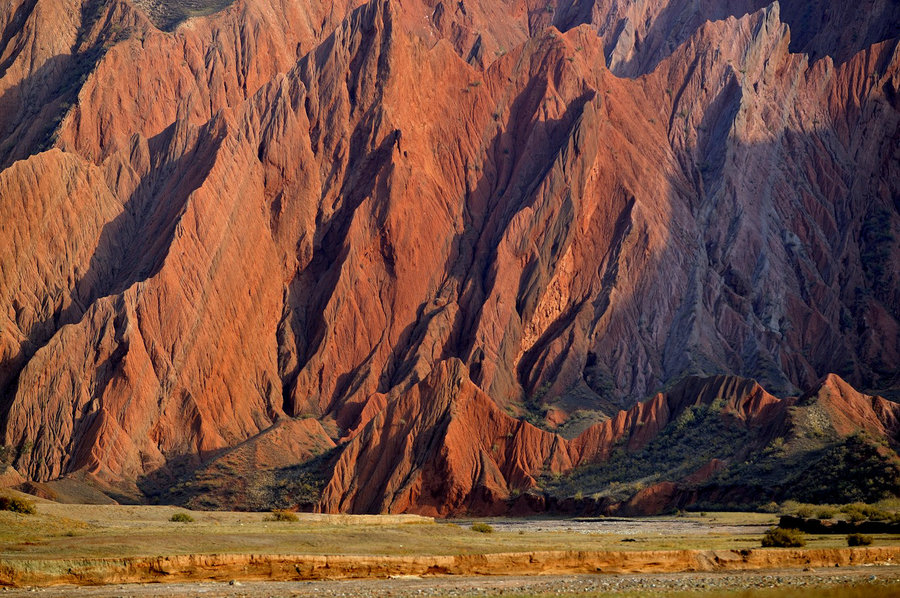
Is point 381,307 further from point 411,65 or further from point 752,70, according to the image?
point 752,70

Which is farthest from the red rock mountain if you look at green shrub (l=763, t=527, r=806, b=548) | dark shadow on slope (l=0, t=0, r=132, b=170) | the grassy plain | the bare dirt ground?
the bare dirt ground

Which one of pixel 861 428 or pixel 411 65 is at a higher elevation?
pixel 411 65

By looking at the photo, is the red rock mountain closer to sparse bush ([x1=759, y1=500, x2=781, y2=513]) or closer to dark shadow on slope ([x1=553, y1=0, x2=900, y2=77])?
dark shadow on slope ([x1=553, y1=0, x2=900, y2=77])

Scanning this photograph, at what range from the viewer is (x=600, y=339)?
351 ft

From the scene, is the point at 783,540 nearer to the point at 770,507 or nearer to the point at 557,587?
the point at 557,587

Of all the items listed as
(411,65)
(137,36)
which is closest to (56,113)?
(137,36)

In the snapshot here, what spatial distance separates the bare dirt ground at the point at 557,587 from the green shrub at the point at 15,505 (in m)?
9.79

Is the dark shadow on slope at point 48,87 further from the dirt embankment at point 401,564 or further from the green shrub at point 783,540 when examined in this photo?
the dirt embankment at point 401,564

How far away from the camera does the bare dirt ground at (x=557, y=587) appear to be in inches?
1416

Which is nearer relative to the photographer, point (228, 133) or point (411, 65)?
point (228, 133)

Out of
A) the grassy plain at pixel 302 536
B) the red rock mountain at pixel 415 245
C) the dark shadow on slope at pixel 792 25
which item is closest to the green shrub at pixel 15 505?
the grassy plain at pixel 302 536

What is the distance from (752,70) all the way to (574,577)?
91437 mm

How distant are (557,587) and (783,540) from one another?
11971 millimetres

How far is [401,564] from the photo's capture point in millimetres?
41094
